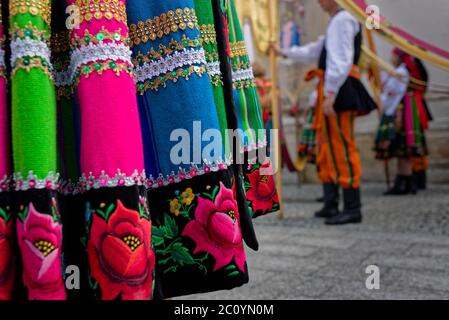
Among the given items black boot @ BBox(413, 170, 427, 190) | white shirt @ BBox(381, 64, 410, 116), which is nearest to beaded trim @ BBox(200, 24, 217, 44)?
white shirt @ BBox(381, 64, 410, 116)

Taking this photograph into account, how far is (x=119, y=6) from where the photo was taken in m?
0.85

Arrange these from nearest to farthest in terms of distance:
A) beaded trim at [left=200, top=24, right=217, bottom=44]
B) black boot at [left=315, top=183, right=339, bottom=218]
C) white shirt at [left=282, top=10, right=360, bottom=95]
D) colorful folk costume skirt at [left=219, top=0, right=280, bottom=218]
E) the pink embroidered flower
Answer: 1. the pink embroidered flower
2. beaded trim at [left=200, top=24, right=217, bottom=44]
3. colorful folk costume skirt at [left=219, top=0, right=280, bottom=218]
4. white shirt at [left=282, top=10, right=360, bottom=95]
5. black boot at [left=315, top=183, right=339, bottom=218]

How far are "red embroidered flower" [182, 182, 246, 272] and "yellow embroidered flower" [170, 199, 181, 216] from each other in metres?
0.03

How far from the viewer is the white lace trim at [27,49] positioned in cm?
78

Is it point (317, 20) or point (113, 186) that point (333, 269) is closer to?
point (113, 186)

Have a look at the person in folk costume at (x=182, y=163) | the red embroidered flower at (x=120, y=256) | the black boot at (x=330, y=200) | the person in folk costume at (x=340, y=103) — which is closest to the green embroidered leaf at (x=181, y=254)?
the person in folk costume at (x=182, y=163)

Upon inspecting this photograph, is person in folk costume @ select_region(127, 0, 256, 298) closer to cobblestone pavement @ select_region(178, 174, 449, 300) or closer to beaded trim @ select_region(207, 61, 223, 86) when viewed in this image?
beaded trim @ select_region(207, 61, 223, 86)

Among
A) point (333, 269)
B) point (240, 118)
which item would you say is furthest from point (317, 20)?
point (240, 118)

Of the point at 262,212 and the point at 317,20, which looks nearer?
the point at 262,212

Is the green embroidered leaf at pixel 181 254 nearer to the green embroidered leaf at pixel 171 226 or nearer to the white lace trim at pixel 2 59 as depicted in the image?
the green embroidered leaf at pixel 171 226

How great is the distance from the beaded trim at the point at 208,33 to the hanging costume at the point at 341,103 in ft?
8.88

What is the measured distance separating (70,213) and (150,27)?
1.15 ft

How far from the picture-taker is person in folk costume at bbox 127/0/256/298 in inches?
34.7

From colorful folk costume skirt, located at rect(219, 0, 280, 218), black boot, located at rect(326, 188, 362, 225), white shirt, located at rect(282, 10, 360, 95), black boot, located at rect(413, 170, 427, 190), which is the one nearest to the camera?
colorful folk costume skirt, located at rect(219, 0, 280, 218)
